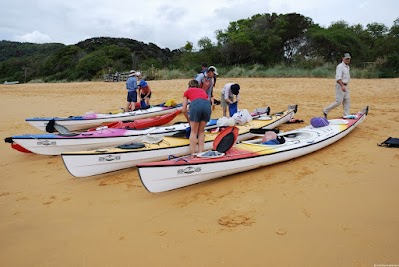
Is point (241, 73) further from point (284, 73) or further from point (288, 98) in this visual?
point (288, 98)

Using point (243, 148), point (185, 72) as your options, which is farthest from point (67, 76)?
point (243, 148)

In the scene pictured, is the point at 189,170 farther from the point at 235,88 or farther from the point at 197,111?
the point at 235,88

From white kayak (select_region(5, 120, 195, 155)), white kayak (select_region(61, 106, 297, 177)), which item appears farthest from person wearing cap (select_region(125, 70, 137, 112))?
white kayak (select_region(61, 106, 297, 177))

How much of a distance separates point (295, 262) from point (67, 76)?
40902mm

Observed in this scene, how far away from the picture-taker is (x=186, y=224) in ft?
11.6

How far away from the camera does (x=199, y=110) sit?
4.92 metres

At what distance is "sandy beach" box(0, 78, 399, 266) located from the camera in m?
2.96

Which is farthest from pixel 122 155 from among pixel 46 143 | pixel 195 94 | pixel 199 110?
pixel 46 143

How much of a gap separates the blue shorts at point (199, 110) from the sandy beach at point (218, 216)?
1084 mm

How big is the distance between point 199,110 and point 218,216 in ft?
6.20

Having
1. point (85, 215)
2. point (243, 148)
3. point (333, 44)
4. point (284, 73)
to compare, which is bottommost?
point (85, 215)

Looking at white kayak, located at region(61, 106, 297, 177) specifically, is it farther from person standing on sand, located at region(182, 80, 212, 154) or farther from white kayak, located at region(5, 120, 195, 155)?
white kayak, located at region(5, 120, 195, 155)

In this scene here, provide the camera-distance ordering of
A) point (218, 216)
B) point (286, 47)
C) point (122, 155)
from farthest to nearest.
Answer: point (286, 47), point (122, 155), point (218, 216)

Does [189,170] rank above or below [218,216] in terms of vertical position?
above
